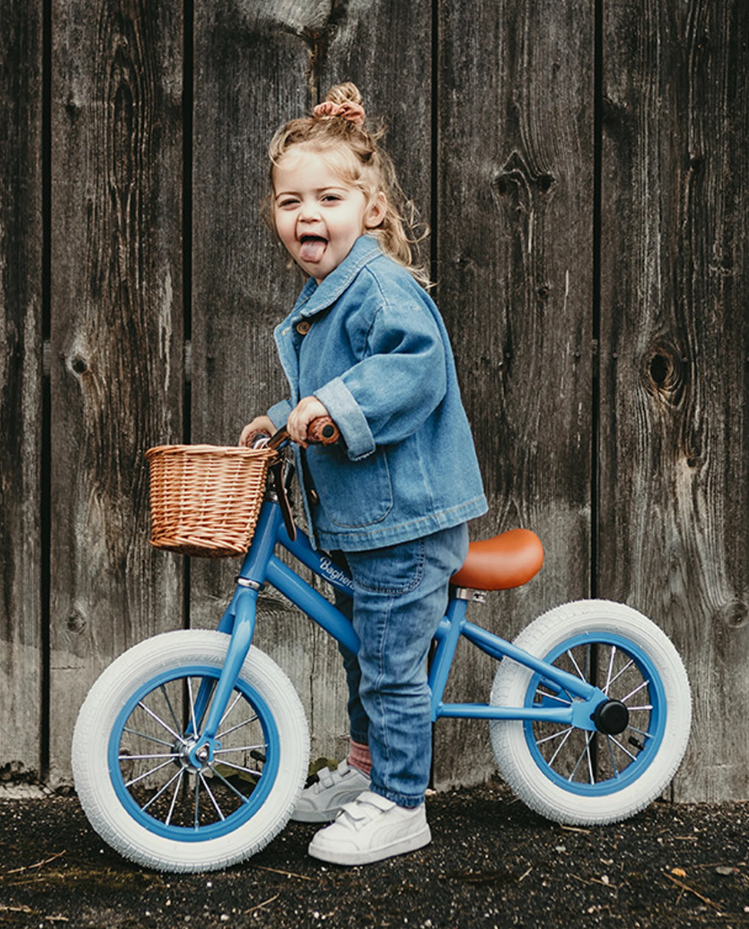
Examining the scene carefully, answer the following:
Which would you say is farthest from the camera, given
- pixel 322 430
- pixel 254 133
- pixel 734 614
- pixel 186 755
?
pixel 734 614

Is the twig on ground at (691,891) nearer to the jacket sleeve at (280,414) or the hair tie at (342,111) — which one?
the jacket sleeve at (280,414)

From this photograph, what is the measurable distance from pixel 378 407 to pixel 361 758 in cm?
92

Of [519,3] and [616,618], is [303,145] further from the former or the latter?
[616,618]

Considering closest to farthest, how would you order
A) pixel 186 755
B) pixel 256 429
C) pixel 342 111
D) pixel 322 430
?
pixel 322 430 < pixel 186 755 < pixel 342 111 < pixel 256 429

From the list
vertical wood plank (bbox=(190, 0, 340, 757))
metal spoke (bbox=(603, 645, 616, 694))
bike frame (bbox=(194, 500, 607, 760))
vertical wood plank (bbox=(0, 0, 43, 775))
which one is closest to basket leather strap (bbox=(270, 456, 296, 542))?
bike frame (bbox=(194, 500, 607, 760))

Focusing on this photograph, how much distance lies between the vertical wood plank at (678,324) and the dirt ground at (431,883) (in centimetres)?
50

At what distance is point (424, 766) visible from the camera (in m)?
2.21

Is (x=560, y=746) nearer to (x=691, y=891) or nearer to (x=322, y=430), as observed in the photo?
(x=691, y=891)

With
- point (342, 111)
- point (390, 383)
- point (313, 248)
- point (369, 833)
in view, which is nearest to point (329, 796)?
point (369, 833)

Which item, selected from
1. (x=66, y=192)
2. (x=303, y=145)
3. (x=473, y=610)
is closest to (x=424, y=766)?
(x=473, y=610)

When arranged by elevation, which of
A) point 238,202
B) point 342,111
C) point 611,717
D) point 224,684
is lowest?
point 611,717

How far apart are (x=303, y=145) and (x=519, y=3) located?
0.85 metres

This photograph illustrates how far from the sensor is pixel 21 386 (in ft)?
8.51

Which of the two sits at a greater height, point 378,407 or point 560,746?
point 378,407
